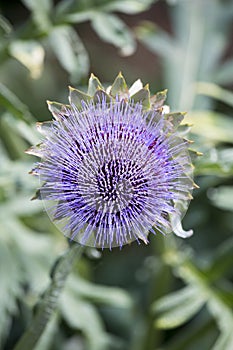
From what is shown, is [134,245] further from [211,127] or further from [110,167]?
[110,167]

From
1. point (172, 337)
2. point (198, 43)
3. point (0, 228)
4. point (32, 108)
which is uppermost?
point (198, 43)

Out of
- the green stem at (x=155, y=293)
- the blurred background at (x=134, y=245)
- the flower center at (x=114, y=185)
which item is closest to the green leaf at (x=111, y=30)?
the blurred background at (x=134, y=245)

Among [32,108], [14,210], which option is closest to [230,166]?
[14,210]

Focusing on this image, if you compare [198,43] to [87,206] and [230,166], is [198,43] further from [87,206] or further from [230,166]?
[87,206]

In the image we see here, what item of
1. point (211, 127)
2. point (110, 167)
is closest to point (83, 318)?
point (211, 127)

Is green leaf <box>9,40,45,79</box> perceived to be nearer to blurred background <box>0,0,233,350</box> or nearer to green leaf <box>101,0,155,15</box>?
blurred background <box>0,0,233,350</box>

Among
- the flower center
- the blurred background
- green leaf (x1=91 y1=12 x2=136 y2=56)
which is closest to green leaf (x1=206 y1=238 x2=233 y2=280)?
the blurred background
